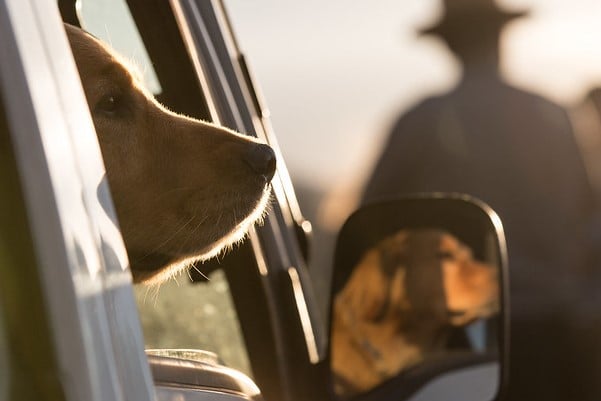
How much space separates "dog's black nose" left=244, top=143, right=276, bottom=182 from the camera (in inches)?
140

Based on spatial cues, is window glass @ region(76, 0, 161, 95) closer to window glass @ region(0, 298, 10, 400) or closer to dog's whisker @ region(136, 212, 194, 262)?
dog's whisker @ region(136, 212, 194, 262)

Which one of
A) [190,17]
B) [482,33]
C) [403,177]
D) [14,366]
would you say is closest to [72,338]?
[14,366]

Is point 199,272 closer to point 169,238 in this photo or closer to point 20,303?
point 169,238

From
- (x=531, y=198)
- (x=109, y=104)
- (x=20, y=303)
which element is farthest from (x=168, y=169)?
(x=531, y=198)

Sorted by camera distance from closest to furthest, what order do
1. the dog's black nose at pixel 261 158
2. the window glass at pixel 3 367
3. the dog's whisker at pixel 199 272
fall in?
1. the window glass at pixel 3 367
2. the dog's whisker at pixel 199 272
3. the dog's black nose at pixel 261 158

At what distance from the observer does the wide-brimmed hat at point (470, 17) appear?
10.3 metres

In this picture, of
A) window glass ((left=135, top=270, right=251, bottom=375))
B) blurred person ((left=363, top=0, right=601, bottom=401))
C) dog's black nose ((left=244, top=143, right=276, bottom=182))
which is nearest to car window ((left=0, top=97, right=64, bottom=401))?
window glass ((left=135, top=270, right=251, bottom=375))

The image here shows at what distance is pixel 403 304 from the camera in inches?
137

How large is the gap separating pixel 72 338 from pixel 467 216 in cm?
179

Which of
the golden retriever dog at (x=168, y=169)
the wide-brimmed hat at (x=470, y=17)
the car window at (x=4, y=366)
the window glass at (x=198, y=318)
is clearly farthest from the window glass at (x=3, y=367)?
the wide-brimmed hat at (x=470, y=17)

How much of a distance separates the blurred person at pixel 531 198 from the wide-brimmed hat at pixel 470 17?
0.40 ft

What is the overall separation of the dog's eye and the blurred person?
515cm

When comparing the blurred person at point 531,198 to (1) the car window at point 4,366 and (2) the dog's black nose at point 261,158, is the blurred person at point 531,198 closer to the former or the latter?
(2) the dog's black nose at point 261,158

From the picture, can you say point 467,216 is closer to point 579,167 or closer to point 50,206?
point 50,206
